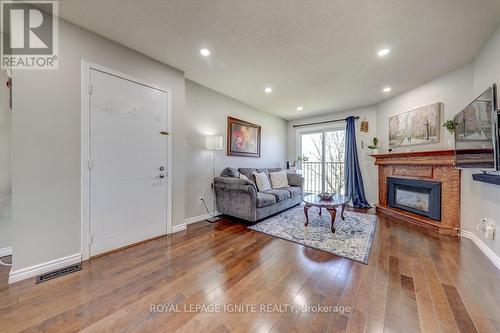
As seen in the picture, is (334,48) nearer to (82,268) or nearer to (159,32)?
(159,32)

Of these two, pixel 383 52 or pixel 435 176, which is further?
pixel 435 176

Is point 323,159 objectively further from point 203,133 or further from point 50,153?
point 50,153

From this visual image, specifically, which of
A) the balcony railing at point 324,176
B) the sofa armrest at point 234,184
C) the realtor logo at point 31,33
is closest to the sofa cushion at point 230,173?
the sofa armrest at point 234,184

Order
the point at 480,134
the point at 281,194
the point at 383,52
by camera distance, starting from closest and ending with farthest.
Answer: the point at 480,134 < the point at 383,52 < the point at 281,194

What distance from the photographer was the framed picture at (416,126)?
3.13m

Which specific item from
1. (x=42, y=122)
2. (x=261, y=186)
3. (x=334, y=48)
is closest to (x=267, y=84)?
(x=334, y=48)

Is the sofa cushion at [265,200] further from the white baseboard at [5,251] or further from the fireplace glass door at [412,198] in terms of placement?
the white baseboard at [5,251]

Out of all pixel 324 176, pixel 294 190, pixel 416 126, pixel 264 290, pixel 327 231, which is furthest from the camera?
pixel 324 176

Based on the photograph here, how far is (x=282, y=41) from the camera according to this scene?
7.07ft

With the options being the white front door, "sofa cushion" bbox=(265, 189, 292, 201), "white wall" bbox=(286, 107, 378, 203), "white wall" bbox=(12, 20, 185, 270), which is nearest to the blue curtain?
"white wall" bbox=(286, 107, 378, 203)

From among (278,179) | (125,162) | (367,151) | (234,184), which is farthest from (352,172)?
(125,162)

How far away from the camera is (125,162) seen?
2285mm

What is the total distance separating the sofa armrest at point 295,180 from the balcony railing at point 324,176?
97cm

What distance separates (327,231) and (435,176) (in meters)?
1.99
